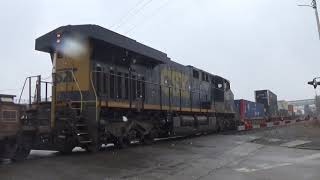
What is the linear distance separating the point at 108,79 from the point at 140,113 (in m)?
2.83

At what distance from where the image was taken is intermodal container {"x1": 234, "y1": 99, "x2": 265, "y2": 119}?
38.5 metres

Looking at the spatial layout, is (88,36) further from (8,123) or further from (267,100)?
(267,100)

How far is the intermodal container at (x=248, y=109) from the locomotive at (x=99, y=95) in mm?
16544

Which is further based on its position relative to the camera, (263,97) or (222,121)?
(263,97)

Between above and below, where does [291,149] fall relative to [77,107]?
below

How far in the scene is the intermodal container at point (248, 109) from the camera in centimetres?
3847

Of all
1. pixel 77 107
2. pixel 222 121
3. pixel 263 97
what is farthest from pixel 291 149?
pixel 263 97

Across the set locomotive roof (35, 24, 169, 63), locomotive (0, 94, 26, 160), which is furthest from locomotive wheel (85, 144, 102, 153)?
locomotive roof (35, 24, 169, 63)

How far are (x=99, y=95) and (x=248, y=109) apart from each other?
27643 millimetres

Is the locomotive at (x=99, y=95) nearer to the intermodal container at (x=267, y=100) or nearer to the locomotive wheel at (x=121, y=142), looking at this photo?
the locomotive wheel at (x=121, y=142)

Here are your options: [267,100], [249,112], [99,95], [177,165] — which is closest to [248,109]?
[249,112]

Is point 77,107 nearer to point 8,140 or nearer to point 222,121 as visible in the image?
point 8,140

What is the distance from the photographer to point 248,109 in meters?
41.6

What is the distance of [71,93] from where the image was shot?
16234 mm
